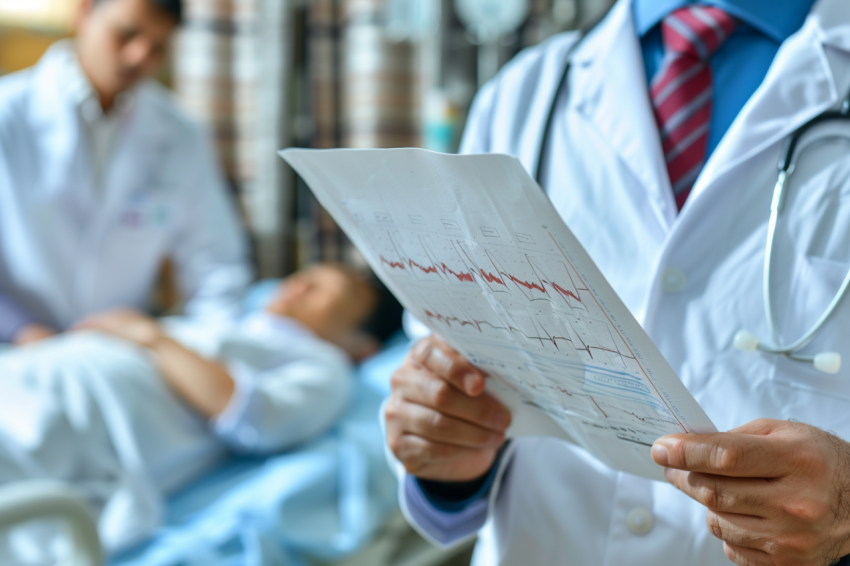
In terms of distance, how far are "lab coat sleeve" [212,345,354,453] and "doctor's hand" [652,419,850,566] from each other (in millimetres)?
1249

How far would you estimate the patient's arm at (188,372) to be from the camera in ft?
5.09

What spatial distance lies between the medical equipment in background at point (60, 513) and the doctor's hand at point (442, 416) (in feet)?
1.63

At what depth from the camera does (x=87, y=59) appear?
185cm

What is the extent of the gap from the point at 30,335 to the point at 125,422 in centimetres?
51

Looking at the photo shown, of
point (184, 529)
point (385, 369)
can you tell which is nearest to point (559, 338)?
point (184, 529)

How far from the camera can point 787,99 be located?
2.16 ft

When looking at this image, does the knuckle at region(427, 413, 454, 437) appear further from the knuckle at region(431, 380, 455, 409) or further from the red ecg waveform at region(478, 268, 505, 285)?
the red ecg waveform at region(478, 268, 505, 285)

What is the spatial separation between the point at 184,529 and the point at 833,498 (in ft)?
4.00

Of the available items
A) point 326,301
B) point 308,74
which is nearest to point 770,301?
point 326,301

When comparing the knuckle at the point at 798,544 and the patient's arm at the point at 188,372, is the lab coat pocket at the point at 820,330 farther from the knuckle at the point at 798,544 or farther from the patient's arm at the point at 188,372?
the patient's arm at the point at 188,372

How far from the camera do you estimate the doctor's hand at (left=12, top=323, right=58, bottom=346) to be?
169 cm

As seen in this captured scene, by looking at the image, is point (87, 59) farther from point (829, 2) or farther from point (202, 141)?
point (829, 2)

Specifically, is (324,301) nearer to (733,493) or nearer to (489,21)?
(489,21)

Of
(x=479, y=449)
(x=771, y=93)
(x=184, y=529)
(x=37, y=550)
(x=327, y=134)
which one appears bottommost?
(x=184, y=529)
